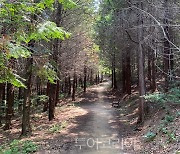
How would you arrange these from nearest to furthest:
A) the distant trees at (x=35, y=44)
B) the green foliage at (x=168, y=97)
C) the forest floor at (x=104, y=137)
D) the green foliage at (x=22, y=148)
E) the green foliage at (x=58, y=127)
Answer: the distant trees at (x=35, y=44) → the forest floor at (x=104, y=137) → the green foliage at (x=22, y=148) → the green foliage at (x=168, y=97) → the green foliage at (x=58, y=127)

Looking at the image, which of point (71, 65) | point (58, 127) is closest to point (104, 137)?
point (58, 127)

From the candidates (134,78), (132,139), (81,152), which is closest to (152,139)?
(132,139)

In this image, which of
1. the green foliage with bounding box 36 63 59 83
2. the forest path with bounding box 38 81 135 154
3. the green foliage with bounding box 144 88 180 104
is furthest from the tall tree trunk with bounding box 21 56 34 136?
the green foliage with bounding box 144 88 180 104

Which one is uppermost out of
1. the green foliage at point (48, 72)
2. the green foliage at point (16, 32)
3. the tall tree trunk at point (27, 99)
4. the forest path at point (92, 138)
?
the green foliage at point (16, 32)

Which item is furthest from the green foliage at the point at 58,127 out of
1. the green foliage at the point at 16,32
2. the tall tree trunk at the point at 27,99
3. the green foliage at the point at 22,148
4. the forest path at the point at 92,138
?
the green foliage at the point at 16,32

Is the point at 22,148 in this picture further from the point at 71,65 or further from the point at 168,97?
the point at 71,65

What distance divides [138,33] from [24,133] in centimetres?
852

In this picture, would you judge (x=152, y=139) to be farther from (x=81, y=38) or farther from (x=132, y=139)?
(x=81, y=38)

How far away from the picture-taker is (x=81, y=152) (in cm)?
904

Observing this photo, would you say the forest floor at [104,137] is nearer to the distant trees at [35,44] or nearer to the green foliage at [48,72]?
the distant trees at [35,44]

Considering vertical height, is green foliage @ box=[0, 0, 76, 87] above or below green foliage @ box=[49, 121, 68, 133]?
above

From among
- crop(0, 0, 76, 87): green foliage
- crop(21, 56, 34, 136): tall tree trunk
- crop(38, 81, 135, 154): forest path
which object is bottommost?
crop(38, 81, 135, 154): forest path

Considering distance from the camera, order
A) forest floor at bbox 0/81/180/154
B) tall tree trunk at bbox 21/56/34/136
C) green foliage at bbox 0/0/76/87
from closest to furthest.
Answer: green foliage at bbox 0/0/76/87
forest floor at bbox 0/81/180/154
tall tree trunk at bbox 21/56/34/136

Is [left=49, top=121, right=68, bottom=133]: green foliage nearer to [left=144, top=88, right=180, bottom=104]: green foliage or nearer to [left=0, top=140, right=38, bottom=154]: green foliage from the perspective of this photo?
[left=0, top=140, right=38, bottom=154]: green foliage
